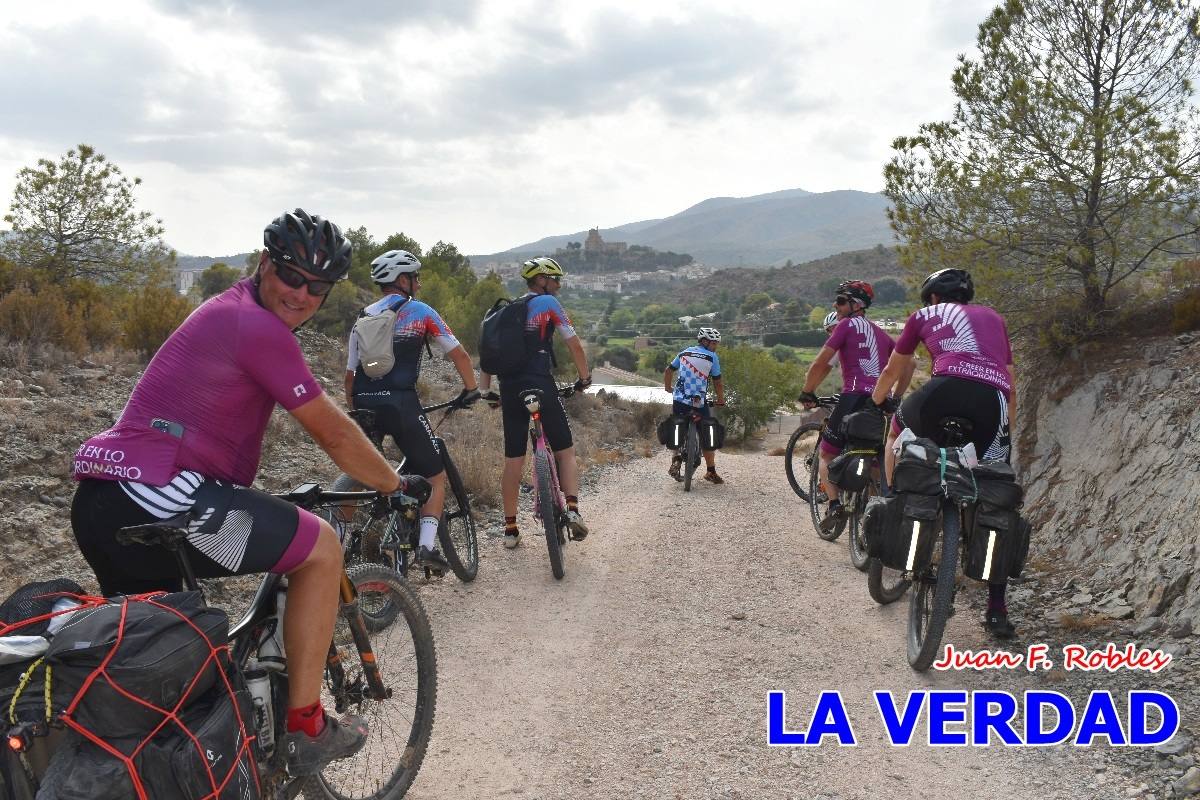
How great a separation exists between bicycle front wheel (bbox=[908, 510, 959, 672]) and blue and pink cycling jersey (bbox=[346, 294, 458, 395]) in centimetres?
337

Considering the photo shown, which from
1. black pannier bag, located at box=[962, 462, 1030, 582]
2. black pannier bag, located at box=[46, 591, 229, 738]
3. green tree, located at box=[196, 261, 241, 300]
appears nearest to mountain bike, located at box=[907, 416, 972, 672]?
black pannier bag, located at box=[962, 462, 1030, 582]

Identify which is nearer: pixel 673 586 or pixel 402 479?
pixel 402 479

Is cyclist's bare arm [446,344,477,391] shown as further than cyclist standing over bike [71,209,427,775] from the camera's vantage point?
Yes

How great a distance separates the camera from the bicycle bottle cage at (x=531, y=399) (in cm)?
679

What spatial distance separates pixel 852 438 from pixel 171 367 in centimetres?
563

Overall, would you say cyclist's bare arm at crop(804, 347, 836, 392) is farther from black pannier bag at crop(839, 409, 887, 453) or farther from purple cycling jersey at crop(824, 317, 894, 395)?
black pannier bag at crop(839, 409, 887, 453)

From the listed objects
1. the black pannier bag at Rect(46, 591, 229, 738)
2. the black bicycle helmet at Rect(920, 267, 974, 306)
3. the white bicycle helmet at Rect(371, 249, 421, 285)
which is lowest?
the black pannier bag at Rect(46, 591, 229, 738)

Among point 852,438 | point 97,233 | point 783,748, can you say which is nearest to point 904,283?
point 852,438

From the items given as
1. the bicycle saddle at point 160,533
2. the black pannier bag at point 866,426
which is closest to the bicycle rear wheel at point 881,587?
the black pannier bag at point 866,426

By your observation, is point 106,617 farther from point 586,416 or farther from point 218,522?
point 586,416

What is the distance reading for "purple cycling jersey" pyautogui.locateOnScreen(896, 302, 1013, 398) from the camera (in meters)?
5.07

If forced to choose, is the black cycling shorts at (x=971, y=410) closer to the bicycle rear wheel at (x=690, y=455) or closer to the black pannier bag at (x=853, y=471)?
the black pannier bag at (x=853, y=471)

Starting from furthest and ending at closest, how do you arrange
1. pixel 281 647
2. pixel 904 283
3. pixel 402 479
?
pixel 904 283, pixel 402 479, pixel 281 647

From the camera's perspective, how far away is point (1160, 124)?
757cm
